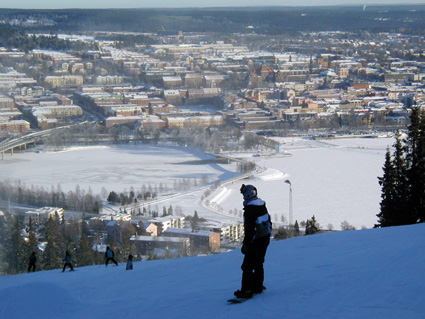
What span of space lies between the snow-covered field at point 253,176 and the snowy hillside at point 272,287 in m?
3.52

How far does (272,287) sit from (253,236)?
20 centimetres

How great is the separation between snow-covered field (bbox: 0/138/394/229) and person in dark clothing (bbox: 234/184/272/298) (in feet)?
13.6

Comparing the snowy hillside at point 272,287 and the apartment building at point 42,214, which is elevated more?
the snowy hillside at point 272,287

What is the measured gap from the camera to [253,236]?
143cm

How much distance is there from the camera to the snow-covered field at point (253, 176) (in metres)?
6.38

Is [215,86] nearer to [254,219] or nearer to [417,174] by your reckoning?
[417,174]

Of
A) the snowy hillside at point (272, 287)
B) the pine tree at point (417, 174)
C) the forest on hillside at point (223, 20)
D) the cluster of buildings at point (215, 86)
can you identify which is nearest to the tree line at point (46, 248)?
the snowy hillside at point (272, 287)

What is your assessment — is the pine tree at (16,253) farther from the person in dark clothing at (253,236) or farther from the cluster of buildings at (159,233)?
the person in dark clothing at (253,236)

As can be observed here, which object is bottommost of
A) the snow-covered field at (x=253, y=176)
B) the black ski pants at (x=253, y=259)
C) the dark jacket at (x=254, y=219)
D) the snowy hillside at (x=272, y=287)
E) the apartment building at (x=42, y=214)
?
the snow-covered field at (x=253, y=176)

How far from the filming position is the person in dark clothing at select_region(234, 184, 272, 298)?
142 cm

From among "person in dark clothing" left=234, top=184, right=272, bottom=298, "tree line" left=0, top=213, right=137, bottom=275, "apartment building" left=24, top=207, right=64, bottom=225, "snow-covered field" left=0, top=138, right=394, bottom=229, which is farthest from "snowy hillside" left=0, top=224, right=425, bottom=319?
"snow-covered field" left=0, top=138, right=394, bottom=229

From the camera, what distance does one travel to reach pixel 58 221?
5430mm

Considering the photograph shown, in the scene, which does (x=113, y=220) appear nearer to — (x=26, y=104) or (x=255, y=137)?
(x=255, y=137)

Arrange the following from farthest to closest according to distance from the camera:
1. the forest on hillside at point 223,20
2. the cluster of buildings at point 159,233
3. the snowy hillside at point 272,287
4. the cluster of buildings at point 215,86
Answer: the forest on hillside at point 223,20
the cluster of buildings at point 215,86
the cluster of buildings at point 159,233
the snowy hillside at point 272,287
